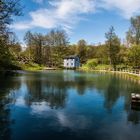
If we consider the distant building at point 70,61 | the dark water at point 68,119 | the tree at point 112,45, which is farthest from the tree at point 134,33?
the dark water at point 68,119

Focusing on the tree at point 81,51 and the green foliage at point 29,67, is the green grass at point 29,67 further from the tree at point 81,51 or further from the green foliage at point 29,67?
the tree at point 81,51

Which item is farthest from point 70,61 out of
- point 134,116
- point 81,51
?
→ point 134,116

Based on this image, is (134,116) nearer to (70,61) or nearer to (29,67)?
(29,67)

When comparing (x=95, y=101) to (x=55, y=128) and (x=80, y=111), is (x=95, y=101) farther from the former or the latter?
(x=55, y=128)

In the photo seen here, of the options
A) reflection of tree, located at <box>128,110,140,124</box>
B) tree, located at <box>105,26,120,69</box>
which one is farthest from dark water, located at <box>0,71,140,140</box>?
tree, located at <box>105,26,120,69</box>

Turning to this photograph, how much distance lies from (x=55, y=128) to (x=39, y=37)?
126528mm

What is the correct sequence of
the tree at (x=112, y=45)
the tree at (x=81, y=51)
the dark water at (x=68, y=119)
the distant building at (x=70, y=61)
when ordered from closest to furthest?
the dark water at (x=68, y=119) < the tree at (x=112, y=45) < the distant building at (x=70, y=61) < the tree at (x=81, y=51)

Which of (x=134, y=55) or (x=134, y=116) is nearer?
(x=134, y=116)

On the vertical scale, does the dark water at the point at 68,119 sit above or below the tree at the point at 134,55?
below

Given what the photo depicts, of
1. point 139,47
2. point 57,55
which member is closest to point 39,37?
point 57,55

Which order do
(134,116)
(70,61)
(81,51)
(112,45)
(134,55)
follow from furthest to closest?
(81,51)
(70,61)
(112,45)
(134,55)
(134,116)

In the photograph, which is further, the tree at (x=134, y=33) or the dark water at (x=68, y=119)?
the tree at (x=134, y=33)

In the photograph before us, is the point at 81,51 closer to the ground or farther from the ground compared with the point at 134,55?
farther from the ground

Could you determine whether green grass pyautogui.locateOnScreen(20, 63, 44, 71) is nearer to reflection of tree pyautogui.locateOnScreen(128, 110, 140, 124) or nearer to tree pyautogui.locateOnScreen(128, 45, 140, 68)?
tree pyautogui.locateOnScreen(128, 45, 140, 68)
